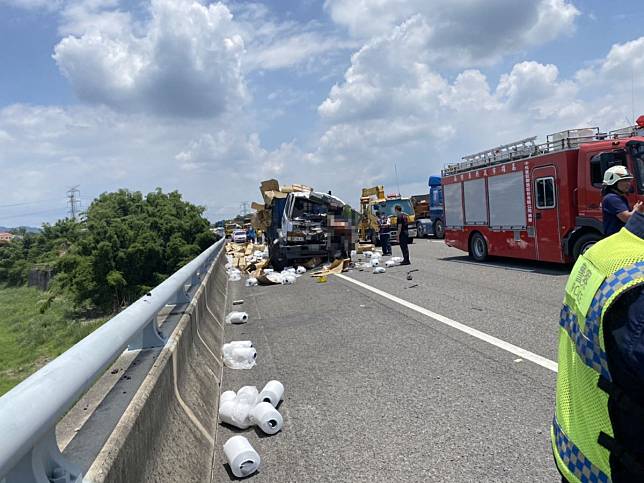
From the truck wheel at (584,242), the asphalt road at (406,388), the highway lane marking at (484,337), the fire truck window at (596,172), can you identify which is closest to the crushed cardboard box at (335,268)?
the highway lane marking at (484,337)

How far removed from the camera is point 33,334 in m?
43.2

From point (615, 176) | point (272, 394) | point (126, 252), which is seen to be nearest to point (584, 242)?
point (615, 176)

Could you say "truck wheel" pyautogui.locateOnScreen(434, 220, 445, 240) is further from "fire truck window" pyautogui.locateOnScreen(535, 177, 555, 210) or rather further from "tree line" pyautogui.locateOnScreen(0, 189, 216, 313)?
"tree line" pyautogui.locateOnScreen(0, 189, 216, 313)

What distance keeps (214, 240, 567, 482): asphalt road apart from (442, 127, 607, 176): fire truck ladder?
12.7 ft

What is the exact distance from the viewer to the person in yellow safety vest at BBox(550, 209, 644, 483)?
4.66ft

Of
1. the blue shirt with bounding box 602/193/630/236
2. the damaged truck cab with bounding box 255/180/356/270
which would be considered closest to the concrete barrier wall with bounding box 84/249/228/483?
the blue shirt with bounding box 602/193/630/236

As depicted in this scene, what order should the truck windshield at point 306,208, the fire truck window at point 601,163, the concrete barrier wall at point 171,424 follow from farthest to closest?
the truck windshield at point 306,208 → the fire truck window at point 601,163 → the concrete barrier wall at point 171,424

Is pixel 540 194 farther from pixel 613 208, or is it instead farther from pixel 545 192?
pixel 613 208

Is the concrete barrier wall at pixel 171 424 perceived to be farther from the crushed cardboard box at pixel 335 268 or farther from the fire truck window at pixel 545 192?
the crushed cardboard box at pixel 335 268

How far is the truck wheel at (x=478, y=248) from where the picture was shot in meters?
16.3

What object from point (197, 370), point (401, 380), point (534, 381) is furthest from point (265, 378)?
point (534, 381)

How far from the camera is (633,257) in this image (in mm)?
1516

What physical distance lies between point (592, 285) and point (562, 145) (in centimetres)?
1208

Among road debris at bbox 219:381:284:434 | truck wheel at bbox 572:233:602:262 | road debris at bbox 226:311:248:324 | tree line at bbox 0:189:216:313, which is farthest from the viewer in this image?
tree line at bbox 0:189:216:313
